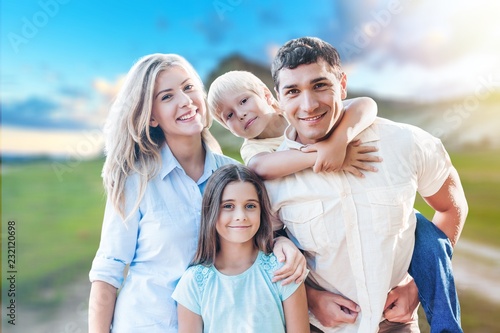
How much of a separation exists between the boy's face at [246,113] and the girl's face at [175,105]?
280mm

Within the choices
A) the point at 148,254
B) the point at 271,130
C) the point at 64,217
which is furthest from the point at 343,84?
the point at 64,217

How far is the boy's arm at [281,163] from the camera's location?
5.38ft

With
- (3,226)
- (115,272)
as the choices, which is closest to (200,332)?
(115,272)

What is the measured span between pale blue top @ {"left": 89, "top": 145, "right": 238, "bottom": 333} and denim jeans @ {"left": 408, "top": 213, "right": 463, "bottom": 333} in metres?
0.70

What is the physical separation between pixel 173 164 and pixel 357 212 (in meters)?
0.62

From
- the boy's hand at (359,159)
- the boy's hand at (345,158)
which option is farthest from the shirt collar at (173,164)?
the boy's hand at (359,159)

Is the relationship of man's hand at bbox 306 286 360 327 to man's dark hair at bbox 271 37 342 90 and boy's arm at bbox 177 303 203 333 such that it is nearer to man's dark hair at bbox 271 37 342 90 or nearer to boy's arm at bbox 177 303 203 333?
boy's arm at bbox 177 303 203 333

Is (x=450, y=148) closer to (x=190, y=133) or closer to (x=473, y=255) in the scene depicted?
(x=473, y=255)

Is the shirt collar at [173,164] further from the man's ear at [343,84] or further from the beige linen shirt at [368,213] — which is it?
the man's ear at [343,84]

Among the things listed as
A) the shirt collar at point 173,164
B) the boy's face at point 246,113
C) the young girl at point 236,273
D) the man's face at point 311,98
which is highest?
the boy's face at point 246,113

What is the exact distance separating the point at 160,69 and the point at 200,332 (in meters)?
0.84

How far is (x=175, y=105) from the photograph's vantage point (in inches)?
71.1

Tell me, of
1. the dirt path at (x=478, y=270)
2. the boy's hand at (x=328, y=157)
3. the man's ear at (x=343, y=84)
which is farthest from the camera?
the dirt path at (x=478, y=270)

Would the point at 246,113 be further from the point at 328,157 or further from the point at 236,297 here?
the point at 236,297
